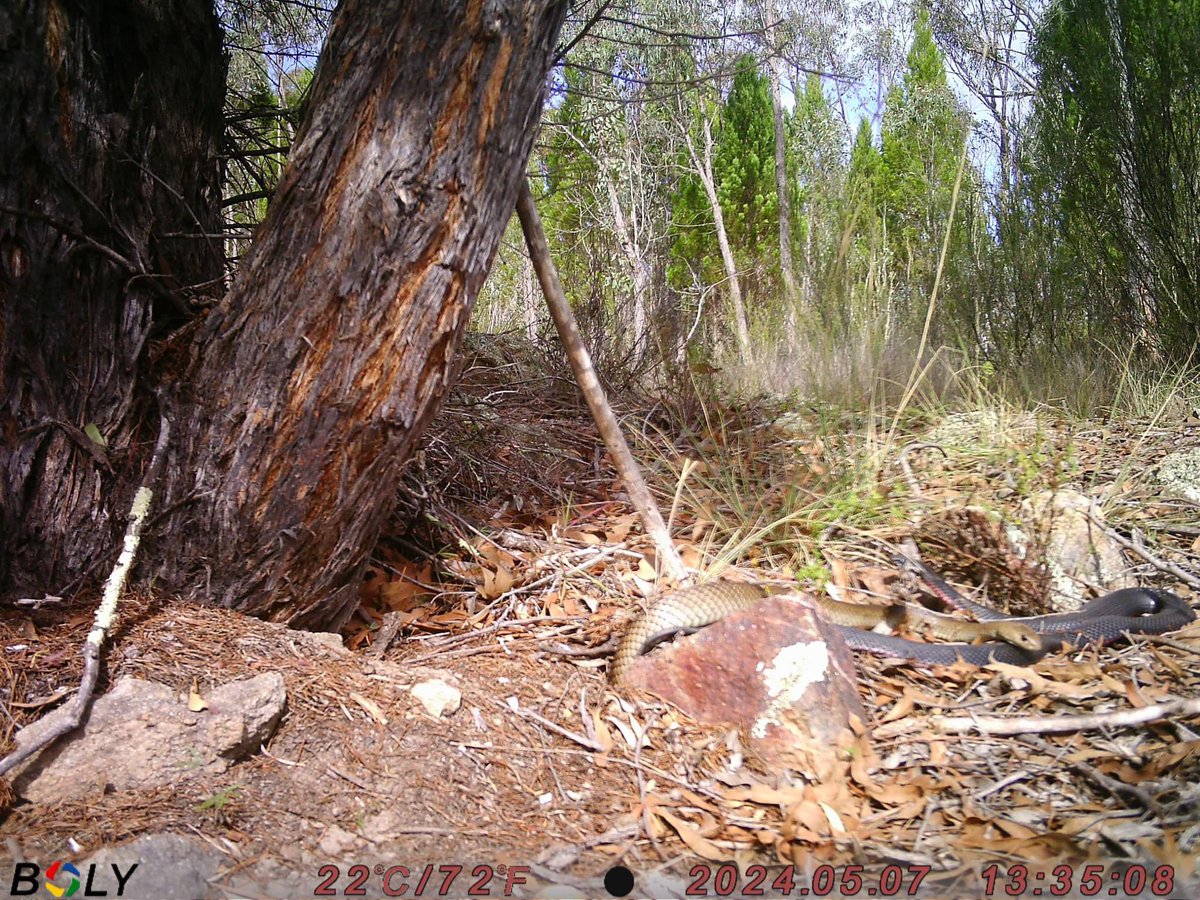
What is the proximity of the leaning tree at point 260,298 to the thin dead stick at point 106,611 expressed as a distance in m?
0.04

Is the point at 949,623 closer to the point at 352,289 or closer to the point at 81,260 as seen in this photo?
the point at 352,289

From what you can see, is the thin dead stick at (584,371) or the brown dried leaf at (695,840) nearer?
the brown dried leaf at (695,840)

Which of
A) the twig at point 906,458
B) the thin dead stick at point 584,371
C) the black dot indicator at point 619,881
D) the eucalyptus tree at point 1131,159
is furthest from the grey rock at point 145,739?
the eucalyptus tree at point 1131,159

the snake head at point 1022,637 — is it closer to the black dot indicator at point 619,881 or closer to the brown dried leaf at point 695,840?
the brown dried leaf at point 695,840

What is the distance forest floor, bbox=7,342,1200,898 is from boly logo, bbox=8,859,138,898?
0.05m

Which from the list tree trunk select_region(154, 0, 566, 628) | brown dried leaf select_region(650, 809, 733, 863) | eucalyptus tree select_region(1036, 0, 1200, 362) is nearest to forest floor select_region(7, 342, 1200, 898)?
brown dried leaf select_region(650, 809, 733, 863)

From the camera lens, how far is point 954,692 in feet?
8.05

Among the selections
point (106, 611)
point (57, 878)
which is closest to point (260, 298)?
point (106, 611)

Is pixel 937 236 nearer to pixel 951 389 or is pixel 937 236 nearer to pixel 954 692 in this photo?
pixel 951 389

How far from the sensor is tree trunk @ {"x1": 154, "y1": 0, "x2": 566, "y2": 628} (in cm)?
204

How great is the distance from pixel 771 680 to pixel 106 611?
1.66 meters

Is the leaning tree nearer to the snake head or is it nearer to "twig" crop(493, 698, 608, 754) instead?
"twig" crop(493, 698, 608, 754)

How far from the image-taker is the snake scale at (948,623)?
7.98 ft

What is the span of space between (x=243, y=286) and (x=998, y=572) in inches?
107
